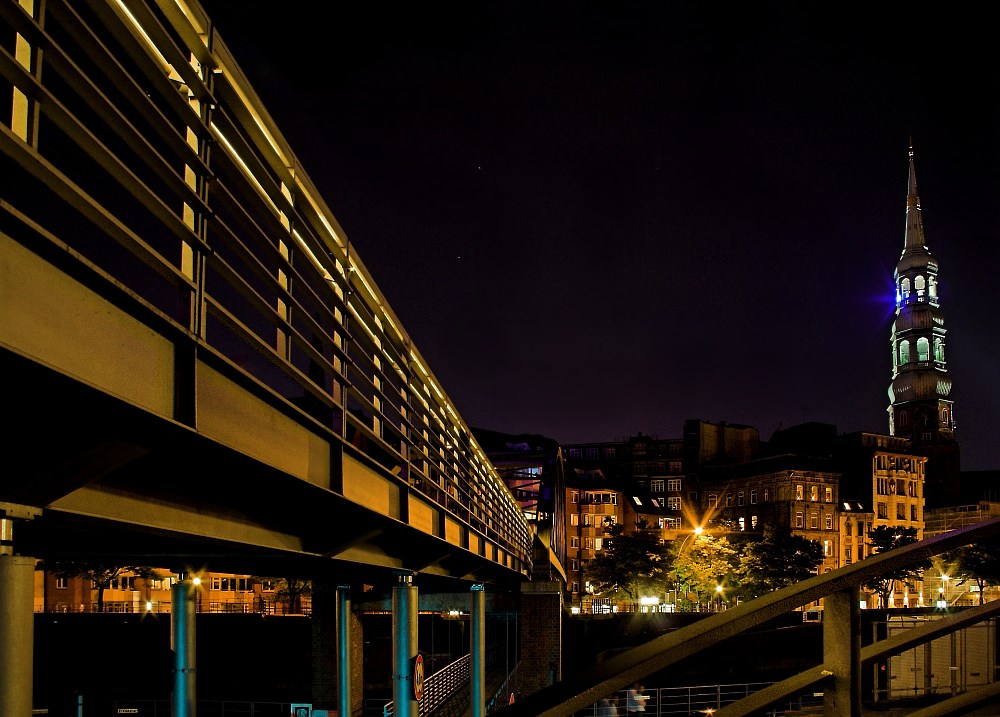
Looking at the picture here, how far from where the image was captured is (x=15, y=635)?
4.00 m

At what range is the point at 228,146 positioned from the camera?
6.08 m

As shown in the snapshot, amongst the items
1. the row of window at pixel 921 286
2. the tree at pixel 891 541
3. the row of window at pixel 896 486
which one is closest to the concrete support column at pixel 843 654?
the tree at pixel 891 541

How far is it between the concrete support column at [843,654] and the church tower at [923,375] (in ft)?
469

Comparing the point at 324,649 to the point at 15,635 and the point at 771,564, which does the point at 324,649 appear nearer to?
the point at 15,635

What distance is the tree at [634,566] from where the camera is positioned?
270 feet

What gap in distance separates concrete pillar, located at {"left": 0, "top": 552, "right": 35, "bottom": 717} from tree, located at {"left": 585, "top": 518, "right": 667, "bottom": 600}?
80604mm

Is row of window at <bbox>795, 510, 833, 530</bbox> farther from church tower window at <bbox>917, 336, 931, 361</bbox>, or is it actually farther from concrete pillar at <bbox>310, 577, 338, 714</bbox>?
concrete pillar at <bbox>310, 577, 338, 714</bbox>

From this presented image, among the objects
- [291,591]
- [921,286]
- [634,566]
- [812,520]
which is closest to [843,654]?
[291,591]

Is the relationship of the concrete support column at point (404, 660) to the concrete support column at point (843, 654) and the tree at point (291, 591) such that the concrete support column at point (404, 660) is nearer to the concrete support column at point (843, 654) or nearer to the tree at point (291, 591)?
the concrete support column at point (843, 654)

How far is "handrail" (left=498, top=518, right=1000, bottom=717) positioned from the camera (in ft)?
11.0

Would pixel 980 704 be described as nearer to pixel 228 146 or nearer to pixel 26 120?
pixel 26 120

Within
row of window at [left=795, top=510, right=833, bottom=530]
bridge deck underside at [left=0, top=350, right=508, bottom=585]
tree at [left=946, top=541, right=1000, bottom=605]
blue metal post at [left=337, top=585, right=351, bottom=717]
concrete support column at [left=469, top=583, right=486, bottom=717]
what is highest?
bridge deck underside at [left=0, top=350, right=508, bottom=585]

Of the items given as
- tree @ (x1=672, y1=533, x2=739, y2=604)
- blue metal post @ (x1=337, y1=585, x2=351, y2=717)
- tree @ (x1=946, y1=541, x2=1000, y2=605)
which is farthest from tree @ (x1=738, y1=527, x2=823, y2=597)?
blue metal post @ (x1=337, y1=585, x2=351, y2=717)

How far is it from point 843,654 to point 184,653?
26.4ft
